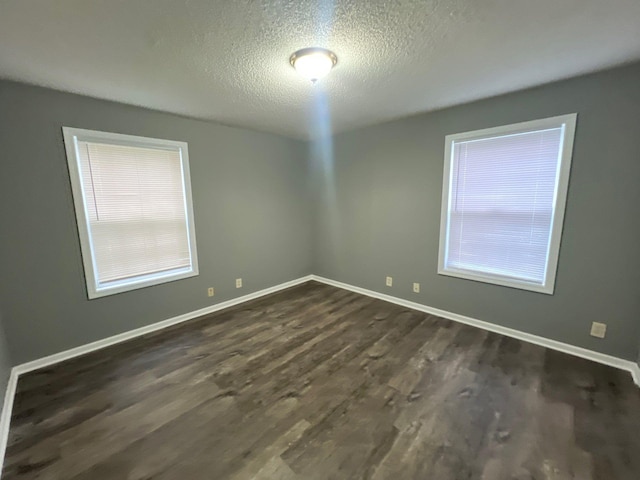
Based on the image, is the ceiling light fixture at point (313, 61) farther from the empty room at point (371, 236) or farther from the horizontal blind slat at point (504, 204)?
the horizontal blind slat at point (504, 204)

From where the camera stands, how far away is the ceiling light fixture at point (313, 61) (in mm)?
1746

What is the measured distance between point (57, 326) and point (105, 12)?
256 cm

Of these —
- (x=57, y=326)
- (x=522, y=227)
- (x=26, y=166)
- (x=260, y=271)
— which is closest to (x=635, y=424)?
(x=522, y=227)

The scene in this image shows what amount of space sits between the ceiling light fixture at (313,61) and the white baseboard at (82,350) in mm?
2923

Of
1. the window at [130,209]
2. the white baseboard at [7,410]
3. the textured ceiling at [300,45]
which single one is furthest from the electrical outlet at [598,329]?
the white baseboard at [7,410]

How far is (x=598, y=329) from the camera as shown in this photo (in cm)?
233

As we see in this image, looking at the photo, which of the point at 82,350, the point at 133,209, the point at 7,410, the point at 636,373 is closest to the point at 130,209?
the point at 133,209

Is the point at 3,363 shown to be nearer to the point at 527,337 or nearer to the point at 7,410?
the point at 7,410

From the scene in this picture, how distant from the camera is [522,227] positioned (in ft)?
8.66

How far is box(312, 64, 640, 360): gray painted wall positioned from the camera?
7.05ft

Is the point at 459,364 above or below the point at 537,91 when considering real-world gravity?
below

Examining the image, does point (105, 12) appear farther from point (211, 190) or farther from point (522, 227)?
point (522, 227)

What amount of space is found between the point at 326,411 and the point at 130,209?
105 inches

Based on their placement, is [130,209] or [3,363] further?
[130,209]
